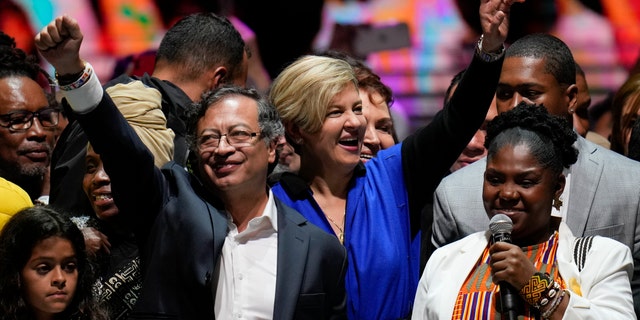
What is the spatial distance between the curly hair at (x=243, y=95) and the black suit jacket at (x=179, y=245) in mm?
211

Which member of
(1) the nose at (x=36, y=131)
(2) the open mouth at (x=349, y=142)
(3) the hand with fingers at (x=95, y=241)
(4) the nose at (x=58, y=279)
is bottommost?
(1) the nose at (x=36, y=131)

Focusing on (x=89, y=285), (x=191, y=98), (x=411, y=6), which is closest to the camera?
Result: (x=89, y=285)

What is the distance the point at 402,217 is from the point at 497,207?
49cm

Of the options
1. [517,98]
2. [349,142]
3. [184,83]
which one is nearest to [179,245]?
[349,142]

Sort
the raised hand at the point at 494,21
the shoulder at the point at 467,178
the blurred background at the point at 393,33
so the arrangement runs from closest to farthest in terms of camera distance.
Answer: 1. the raised hand at the point at 494,21
2. the shoulder at the point at 467,178
3. the blurred background at the point at 393,33

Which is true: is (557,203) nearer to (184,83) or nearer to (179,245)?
(179,245)

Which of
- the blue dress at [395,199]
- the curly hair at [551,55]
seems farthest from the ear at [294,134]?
the curly hair at [551,55]

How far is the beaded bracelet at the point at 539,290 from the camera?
3.30 metres

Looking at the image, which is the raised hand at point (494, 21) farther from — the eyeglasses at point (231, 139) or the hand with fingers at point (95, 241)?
the hand with fingers at point (95, 241)

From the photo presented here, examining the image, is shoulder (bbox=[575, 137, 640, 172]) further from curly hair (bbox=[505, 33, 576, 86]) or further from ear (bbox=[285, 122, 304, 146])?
ear (bbox=[285, 122, 304, 146])

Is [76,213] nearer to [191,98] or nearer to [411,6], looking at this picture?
[191,98]

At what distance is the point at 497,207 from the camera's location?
360cm

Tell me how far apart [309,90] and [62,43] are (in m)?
1.01

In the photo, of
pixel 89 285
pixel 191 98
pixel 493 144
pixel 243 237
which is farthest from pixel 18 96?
pixel 493 144
